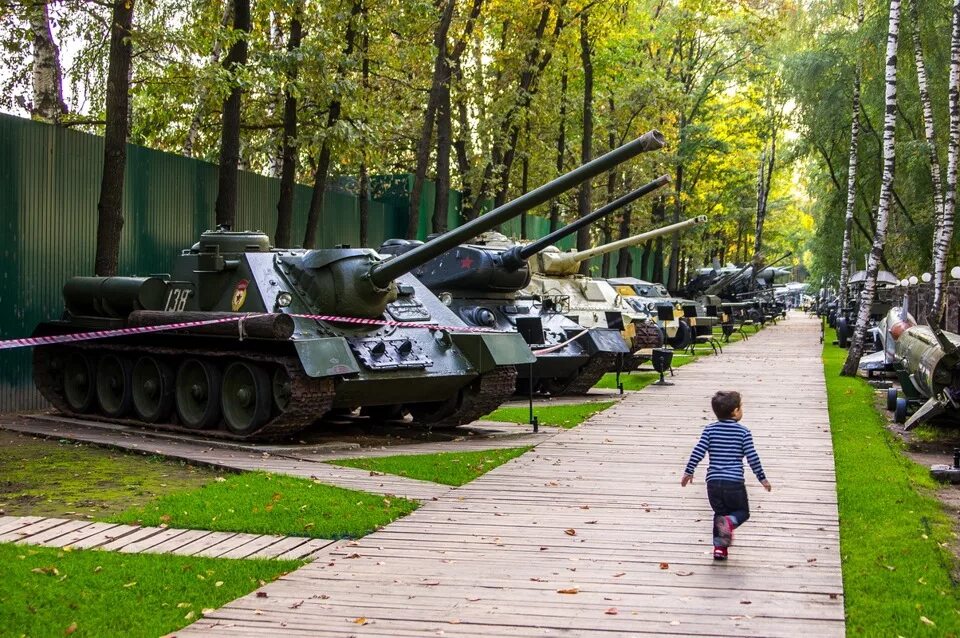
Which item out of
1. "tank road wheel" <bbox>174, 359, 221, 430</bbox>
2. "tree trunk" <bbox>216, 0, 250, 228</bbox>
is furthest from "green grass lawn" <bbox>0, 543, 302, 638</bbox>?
"tree trunk" <bbox>216, 0, 250, 228</bbox>

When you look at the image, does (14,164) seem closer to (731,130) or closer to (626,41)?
(626,41)

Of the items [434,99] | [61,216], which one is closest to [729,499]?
[61,216]

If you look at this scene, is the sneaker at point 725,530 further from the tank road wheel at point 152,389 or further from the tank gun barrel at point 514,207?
the tank road wheel at point 152,389

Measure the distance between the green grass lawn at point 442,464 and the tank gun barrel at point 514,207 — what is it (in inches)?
85.7

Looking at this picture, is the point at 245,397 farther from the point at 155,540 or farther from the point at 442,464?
the point at 155,540

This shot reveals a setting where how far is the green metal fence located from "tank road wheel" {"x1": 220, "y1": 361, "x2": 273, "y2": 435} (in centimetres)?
396

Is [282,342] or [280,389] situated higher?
[282,342]

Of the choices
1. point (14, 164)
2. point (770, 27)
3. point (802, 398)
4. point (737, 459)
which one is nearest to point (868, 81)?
point (770, 27)

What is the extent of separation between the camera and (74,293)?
1549 centimetres

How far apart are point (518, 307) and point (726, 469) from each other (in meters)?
11.7

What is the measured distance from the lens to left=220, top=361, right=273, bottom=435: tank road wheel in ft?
42.8

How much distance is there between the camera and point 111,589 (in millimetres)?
6711

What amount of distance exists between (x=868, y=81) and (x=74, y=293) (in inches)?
981

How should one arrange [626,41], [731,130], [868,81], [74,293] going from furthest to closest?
[731,130]
[626,41]
[868,81]
[74,293]
